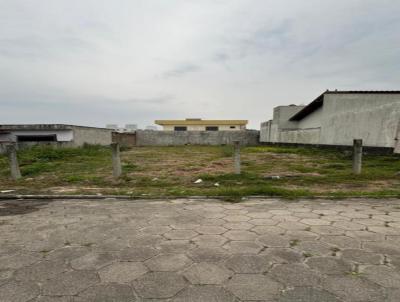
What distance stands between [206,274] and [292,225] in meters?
1.65

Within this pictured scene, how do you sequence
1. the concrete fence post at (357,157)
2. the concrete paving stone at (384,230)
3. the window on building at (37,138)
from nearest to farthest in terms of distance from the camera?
the concrete paving stone at (384,230) → the concrete fence post at (357,157) → the window on building at (37,138)

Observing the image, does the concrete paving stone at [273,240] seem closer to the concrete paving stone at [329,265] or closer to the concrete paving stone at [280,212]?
the concrete paving stone at [329,265]

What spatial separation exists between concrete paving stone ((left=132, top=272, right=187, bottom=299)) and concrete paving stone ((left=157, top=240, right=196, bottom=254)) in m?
0.44

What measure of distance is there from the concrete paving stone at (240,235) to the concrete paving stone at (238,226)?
107 mm

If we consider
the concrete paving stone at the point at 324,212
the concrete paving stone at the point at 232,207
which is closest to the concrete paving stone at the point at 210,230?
the concrete paving stone at the point at 232,207

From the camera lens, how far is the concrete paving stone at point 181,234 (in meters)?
3.09

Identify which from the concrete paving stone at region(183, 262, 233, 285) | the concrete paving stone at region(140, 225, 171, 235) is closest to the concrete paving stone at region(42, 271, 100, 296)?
the concrete paving stone at region(183, 262, 233, 285)

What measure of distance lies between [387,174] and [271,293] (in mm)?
7209

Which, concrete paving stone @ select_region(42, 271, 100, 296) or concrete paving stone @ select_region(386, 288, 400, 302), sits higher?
concrete paving stone @ select_region(386, 288, 400, 302)

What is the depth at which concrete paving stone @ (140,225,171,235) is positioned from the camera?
3262mm

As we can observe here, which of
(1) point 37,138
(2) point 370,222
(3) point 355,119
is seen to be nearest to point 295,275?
(2) point 370,222

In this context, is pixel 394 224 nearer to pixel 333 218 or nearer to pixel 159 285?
pixel 333 218

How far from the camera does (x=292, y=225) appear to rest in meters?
3.44

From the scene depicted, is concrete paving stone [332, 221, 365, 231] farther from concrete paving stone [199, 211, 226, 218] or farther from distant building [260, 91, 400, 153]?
distant building [260, 91, 400, 153]
